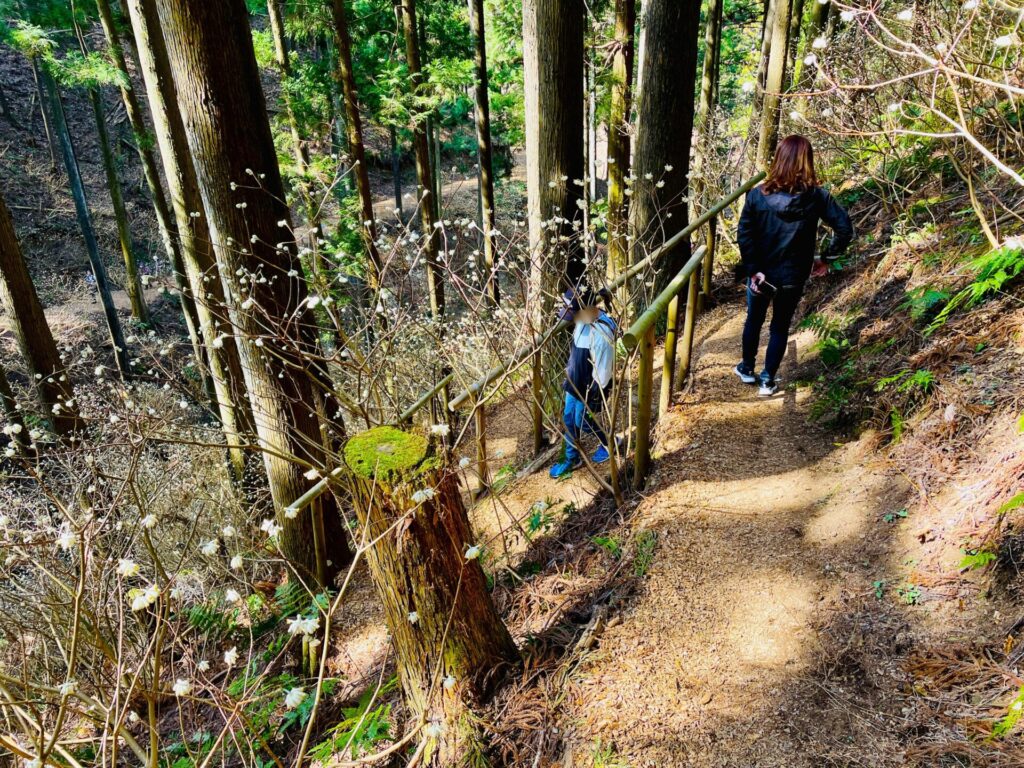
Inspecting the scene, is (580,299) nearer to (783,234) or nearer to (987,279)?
(783,234)

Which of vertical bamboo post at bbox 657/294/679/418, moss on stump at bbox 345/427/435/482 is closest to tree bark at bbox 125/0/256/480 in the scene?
moss on stump at bbox 345/427/435/482

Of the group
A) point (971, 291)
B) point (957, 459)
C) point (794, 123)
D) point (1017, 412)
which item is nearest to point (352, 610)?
point (957, 459)

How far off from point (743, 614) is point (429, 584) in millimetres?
1593

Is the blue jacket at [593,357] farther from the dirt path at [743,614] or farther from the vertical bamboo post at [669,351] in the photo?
the dirt path at [743,614]

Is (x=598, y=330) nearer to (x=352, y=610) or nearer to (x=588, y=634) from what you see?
(x=588, y=634)

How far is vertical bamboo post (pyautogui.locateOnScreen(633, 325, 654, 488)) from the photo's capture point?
3600 millimetres

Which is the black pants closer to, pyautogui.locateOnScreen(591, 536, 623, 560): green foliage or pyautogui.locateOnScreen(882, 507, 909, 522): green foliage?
pyautogui.locateOnScreen(882, 507, 909, 522): green foliage

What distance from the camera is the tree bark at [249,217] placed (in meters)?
4.18

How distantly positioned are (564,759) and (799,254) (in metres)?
3.78

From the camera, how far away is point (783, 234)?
455 cm

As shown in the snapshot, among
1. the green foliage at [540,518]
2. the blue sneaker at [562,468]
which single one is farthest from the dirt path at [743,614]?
the blue sneaker at [562,468]

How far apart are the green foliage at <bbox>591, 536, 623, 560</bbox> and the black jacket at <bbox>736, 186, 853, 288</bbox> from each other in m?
2.43

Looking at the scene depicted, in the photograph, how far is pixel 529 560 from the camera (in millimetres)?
4203

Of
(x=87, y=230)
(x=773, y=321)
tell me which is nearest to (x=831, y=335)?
(x=773, y=321)
